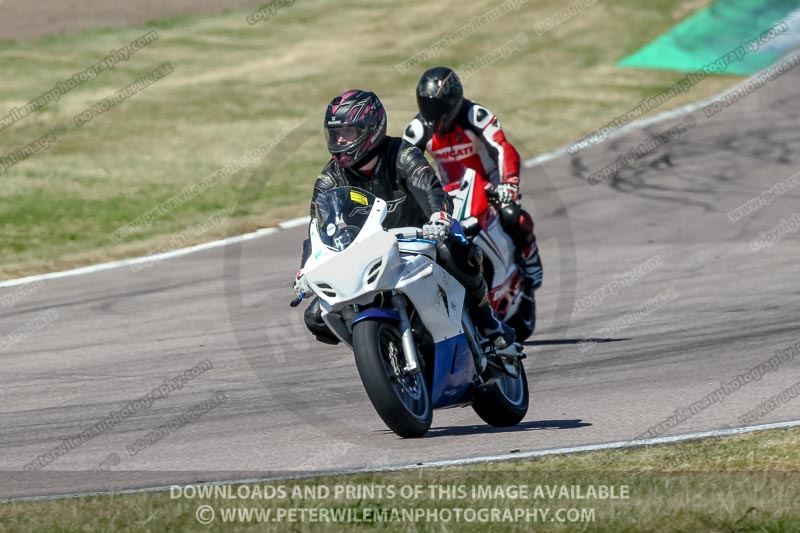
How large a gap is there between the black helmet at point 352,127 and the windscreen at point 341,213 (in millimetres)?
311

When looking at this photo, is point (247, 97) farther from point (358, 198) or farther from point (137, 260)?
point (358, 198)

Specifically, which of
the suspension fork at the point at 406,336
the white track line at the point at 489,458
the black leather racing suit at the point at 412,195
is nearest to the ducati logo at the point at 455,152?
the black leather racing suit at the point at 412,195

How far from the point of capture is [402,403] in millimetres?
6594

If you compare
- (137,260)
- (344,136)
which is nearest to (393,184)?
(344,136)

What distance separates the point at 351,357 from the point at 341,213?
3456 mm

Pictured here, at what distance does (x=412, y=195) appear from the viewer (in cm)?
752

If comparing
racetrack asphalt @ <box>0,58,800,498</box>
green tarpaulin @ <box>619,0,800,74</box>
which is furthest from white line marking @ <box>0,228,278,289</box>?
green tarpaulin @ <box>619,0,800,74</box>

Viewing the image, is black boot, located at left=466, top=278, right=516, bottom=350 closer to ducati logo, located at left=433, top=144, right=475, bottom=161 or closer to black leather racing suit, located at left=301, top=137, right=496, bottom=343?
black leather racing suit, located at left=301, top=137, right=496, bottom=343

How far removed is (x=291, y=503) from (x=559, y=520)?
1.20m

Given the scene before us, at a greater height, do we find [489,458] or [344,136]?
[344,136]

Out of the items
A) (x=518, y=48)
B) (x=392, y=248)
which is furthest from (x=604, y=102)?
(x=392, y=248)

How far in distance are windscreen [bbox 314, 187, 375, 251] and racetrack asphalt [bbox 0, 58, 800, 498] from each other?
1.18 meters

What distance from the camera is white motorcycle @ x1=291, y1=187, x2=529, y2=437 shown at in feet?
21.6

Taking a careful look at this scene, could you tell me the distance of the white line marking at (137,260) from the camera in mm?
14172
